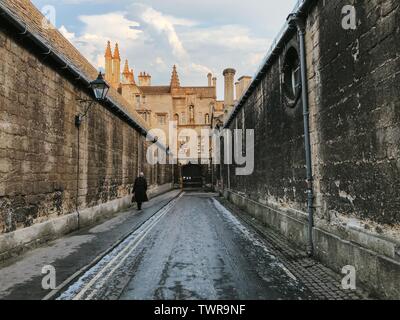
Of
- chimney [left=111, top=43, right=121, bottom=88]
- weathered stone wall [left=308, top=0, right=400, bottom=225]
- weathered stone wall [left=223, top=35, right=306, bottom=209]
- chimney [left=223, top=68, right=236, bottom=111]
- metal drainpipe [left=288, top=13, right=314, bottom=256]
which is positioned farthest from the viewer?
chimney [left=111, top=43, right=121, bottom=88]

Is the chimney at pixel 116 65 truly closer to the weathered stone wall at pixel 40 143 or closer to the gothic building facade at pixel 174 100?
the gothic building facade at pixel 174 100

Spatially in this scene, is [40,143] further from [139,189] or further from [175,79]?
[175,79]

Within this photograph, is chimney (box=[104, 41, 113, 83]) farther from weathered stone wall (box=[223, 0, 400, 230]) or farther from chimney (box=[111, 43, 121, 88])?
weathered stone wall (box=[223, 0, 400, 230])

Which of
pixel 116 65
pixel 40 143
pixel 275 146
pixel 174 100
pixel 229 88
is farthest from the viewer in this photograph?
pixel 174 100

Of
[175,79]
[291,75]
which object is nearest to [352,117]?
[291,75]

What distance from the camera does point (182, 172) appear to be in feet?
163

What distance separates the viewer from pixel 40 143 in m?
8.63

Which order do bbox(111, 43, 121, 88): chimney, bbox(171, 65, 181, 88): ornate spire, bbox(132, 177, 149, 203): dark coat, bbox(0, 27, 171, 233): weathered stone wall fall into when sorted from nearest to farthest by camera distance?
bbox(0, 27, 171, 233): weathered stone wall
bbox(132, 177, 149, 203): dark coat
bbox(111, 43, 121, 88): chimney
bbox(171, 65, 181, 88): ornate spire

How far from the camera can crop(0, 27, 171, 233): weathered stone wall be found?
23.5ft

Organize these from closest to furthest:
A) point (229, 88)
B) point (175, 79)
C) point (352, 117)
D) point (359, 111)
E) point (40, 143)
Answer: point (359, 111) < point (352, 117) < point (40, 143) < point (229, 88) < point (175, 79)

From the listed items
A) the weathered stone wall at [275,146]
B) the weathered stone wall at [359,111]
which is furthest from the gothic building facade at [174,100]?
the weathered stone wall at [359,111]

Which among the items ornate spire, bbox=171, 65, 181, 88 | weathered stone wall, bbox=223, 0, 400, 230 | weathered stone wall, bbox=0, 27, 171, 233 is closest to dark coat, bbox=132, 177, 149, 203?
weathered stone wall, bbox=0, 27, 171, 233

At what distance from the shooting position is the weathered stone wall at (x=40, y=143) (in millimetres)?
7156

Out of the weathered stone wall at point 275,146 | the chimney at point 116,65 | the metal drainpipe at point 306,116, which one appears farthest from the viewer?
the chimney at point 116,65
